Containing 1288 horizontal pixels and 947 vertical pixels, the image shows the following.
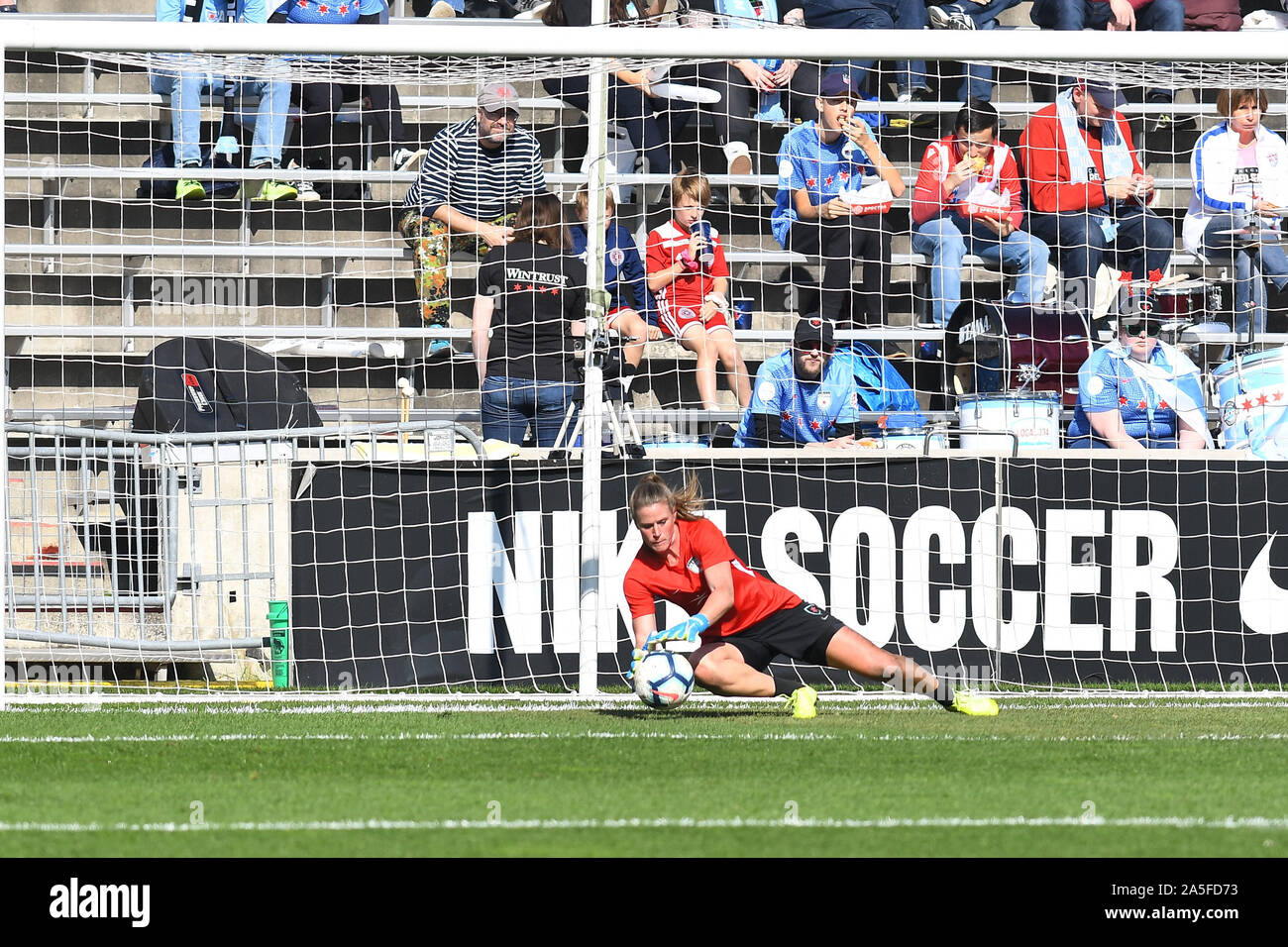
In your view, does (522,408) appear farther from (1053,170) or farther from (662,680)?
(1053,170)

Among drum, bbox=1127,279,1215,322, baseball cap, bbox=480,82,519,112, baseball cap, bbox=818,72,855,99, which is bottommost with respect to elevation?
drum, bbox=1127,279,1215,322

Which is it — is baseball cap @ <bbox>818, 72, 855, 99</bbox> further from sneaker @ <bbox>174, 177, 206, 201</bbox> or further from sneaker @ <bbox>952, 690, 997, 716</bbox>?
sneaker @ <bbox>952, 690, 997, 716</bbox>

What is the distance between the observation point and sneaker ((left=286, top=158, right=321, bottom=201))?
13445 millimetres

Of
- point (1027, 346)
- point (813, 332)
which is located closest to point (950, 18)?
point (1027, 346)

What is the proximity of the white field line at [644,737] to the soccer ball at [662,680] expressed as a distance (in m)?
0.35

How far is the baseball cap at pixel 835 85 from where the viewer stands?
13.1 meters

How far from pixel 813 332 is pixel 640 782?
6.28 metres

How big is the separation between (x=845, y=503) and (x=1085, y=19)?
6378 mm

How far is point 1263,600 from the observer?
10.1 m

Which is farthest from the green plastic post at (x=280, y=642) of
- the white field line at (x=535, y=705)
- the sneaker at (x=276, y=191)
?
the sneaker at (x=276, y=191)

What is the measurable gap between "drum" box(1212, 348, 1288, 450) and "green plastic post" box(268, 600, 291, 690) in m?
6.25

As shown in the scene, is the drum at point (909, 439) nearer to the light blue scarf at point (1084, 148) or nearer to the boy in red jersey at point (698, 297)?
the boy in red jersey at point (698, 297)

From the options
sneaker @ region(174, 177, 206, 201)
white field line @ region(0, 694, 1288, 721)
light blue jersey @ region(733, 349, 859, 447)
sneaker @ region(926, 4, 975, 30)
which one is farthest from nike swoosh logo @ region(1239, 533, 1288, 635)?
sneaker @ region(174, 177, 206, 201)

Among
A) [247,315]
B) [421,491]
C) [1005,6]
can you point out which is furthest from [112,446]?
[1005,6]
